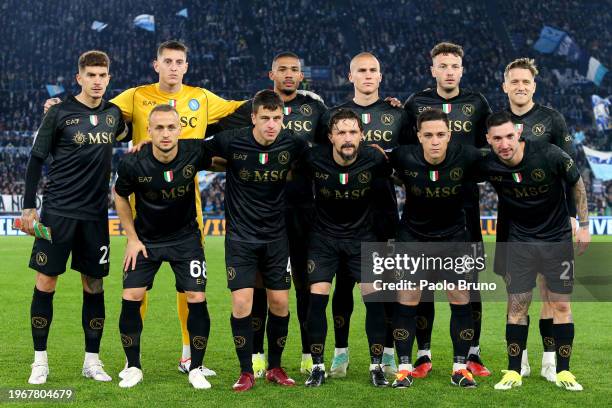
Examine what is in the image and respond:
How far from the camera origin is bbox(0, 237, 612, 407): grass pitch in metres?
5.73

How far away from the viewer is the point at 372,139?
6.66 metres

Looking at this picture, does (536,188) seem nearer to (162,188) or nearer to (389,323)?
(389,323)

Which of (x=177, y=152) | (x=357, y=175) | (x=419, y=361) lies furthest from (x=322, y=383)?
(x=177, y=152)

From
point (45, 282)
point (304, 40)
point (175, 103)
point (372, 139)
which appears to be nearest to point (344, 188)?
point (372, 139)

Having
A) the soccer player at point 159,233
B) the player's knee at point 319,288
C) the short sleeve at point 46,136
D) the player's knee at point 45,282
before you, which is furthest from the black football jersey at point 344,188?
the player's knee at point 45,282

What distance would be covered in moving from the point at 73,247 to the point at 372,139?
2.49m

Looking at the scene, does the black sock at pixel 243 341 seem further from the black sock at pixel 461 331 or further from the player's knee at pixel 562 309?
the player's knee at pixel 562 309

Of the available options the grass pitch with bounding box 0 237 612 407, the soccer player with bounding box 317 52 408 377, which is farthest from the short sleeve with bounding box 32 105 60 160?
the soccer player with bounding box 317 52 408 377

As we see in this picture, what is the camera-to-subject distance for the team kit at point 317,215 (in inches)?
241

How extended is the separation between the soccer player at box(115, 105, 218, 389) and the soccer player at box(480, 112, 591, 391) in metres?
2.21

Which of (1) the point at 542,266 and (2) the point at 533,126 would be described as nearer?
(1) the point at 542,266

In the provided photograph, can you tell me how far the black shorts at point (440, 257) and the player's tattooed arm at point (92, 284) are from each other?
2384mm

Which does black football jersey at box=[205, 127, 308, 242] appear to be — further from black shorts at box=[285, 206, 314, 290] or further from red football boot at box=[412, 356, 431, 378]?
red football boot at box=[412, 356, 431, 378]

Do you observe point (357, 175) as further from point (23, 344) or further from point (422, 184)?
point (23, 344)
